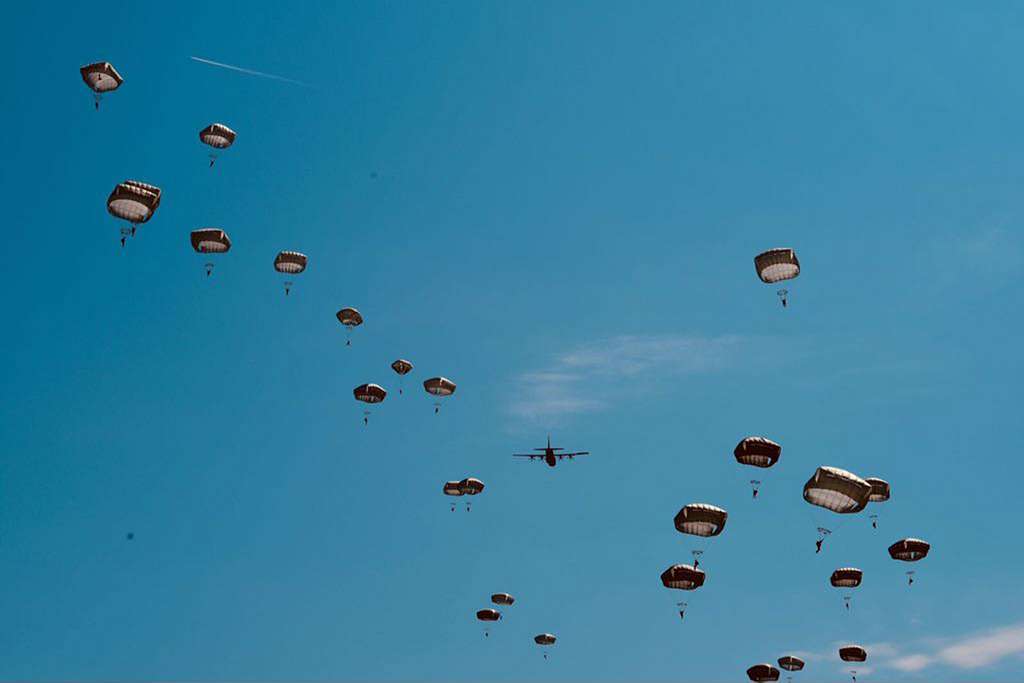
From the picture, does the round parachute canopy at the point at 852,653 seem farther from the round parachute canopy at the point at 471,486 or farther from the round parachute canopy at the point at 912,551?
the round parachute canopy at the point at 471,486

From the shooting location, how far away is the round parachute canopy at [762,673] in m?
79.0

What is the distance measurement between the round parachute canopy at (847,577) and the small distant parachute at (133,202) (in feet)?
185

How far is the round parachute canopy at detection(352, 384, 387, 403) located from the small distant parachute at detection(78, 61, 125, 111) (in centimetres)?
3125

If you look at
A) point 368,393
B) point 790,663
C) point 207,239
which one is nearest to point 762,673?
point 790,663

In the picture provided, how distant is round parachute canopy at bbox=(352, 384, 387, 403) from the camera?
8325 centimetres

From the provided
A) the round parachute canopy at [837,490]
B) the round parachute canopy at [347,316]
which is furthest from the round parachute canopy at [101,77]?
the round parachute canopy at [837,490]

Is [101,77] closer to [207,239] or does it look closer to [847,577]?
[207,239]

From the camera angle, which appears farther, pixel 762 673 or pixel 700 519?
pixel 762 673

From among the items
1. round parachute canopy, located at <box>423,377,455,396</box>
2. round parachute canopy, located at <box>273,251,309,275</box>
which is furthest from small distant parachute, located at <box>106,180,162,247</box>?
round parachute canopy, located at <box>423,377,455,396</box>

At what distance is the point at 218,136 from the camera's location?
223 ft

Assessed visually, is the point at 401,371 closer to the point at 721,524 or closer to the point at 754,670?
the point at 721,524

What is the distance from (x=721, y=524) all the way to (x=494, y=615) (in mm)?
35870

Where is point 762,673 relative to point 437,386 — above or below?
below

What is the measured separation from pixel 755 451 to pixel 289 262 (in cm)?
3707
